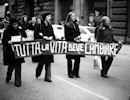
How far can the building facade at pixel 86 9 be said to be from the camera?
19281 millimetres

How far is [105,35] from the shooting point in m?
8.53

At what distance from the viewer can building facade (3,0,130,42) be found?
19281 millimetres

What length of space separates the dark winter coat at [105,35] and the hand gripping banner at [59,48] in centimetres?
14

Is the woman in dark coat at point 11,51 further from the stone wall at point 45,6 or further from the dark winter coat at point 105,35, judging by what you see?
the stone wall at point 45,6

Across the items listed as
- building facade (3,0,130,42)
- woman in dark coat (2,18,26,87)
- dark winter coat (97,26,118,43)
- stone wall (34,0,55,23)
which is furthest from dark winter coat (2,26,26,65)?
stone wall (34,0,55,23)

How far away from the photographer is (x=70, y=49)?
8.34 metres

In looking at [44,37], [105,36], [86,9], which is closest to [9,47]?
[44,37]

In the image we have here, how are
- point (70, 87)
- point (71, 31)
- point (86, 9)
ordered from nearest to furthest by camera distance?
point (70, 87) → point (71, 31) → point (86, 9)

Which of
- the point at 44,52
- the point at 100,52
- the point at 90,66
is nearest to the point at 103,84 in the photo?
the point at 100,52

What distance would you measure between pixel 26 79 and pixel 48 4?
A: 1879cm

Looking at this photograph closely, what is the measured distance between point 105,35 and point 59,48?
4.24ft

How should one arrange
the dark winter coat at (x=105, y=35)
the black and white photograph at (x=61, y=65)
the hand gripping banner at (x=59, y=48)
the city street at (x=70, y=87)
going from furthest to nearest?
the dark winter coat at (x=105, y=35) < the hand gripping banner at (x=59, y=48) < the black and white photograph at (x=61, y=65) < the city street at (x=70, y=87)

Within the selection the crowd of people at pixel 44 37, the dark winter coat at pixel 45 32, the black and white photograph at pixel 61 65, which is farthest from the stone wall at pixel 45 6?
the dark winter coat at pixel 45 32

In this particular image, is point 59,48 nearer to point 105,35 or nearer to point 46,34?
point 46,34
